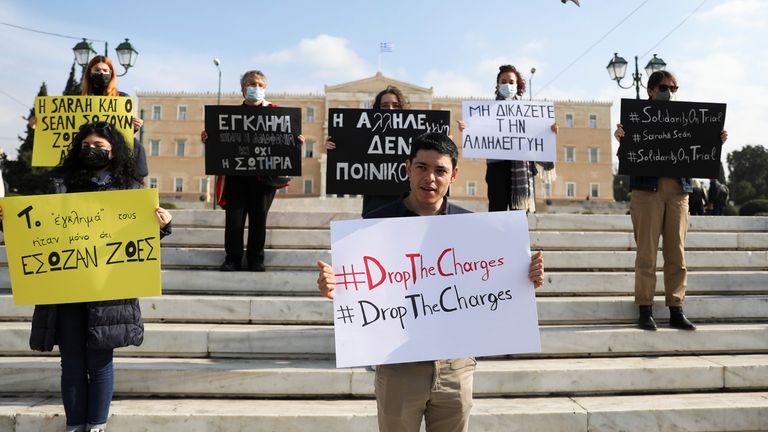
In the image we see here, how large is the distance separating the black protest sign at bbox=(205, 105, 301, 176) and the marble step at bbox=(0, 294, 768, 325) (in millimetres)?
1331

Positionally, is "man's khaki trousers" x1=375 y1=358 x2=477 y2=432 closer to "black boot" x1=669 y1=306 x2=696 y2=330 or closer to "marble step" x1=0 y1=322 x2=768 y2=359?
"marble step" x1=0 y1=322 x2=768 y2=359

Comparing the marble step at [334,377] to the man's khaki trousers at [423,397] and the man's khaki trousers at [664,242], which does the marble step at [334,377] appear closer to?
the man's khaki trousers at [664,242]

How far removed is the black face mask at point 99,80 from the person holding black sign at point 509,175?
3.25 meters

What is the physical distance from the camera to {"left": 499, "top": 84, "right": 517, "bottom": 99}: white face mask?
5.02 meters

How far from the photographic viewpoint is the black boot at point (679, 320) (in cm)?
453

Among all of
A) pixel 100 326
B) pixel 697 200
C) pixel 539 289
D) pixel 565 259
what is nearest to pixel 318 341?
pixel 100 326

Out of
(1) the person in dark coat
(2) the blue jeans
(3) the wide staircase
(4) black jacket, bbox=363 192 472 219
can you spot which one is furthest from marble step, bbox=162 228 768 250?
(1) the person in dark coat

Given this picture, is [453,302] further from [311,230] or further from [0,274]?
[0,274]

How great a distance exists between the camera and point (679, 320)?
4574mm

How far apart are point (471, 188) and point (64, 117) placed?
2263 inches

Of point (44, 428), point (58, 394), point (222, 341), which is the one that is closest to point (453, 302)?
point (222, 341)

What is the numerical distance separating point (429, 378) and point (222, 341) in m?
2.55

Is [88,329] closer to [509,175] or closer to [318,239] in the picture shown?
[318,239]

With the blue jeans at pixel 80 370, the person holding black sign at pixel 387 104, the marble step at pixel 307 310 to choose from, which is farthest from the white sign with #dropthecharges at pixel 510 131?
the blue jeans at pixel 80 370
